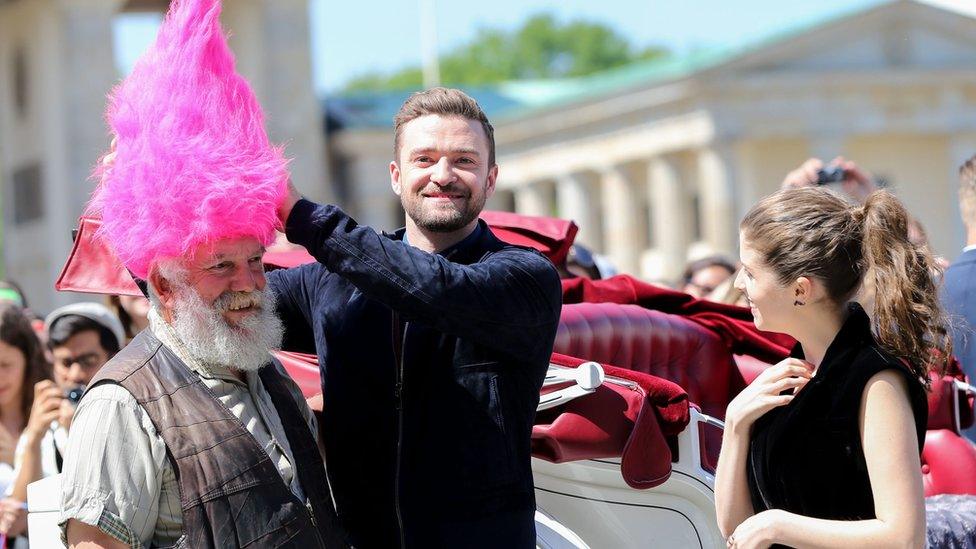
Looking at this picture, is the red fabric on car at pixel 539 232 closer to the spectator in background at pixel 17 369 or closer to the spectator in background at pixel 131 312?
the spectator in background at pixel 17 369

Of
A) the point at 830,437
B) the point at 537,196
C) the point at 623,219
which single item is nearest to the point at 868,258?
the point at 830,437

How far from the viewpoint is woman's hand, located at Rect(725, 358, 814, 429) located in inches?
124

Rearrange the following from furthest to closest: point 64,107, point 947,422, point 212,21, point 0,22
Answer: point 0,22 < point 64,107 < point 947,422 < point 212,21

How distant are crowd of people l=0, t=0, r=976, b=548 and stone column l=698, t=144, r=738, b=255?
130 feet

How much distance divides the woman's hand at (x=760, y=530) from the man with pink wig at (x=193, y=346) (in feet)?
2.98

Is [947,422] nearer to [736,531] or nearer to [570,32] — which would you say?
[736,531]

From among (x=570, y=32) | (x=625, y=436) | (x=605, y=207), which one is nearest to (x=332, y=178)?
(x=605, y=207)

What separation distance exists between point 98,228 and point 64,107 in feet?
125

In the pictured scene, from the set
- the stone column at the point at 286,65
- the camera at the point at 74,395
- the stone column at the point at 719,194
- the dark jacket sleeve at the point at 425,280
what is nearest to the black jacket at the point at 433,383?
the dark jacket sleeve at the point at 425,280

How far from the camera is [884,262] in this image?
3.14 meters

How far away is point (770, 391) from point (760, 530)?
0.97 ft

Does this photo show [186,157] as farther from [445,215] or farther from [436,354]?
[436,354]

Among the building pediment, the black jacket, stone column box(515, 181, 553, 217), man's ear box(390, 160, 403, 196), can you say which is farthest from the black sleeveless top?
stone column box(515, 181, 553, 217)

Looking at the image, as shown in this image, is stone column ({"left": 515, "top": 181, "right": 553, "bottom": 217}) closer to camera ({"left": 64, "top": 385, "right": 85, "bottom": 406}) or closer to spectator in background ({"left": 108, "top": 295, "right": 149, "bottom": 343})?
spectator in background ({"left": 108, "top": 295, "right": 149, "bottom": 343})
